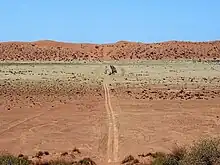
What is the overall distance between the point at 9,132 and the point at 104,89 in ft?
73.6

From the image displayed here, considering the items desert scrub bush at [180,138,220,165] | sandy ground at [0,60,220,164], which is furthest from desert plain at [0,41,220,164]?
desert scrub bush at [180,138,220,165]

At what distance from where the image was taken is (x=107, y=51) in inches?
5551

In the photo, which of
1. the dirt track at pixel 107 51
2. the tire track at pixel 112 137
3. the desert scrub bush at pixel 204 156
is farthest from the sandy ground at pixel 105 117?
the dirt track at pixel 107 51

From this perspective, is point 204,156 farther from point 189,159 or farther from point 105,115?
point 105,115

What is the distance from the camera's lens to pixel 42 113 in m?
30.3

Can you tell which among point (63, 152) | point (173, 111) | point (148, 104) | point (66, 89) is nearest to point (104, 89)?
point (66, 89)

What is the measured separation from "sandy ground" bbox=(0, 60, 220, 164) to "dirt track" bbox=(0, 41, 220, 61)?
242 feet

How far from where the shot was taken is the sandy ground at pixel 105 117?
2017cm

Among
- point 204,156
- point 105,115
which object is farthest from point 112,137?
point 204,156

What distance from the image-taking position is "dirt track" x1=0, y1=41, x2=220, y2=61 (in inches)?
4897

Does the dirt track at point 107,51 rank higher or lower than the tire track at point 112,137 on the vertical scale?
higher

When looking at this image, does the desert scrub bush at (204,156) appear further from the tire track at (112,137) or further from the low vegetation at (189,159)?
the tire track at (112,137)

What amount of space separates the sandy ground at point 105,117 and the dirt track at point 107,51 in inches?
2905

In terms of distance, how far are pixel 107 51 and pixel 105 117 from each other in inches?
4463
